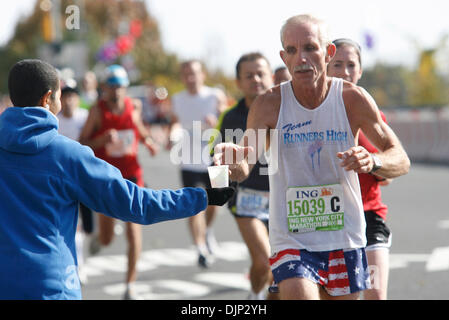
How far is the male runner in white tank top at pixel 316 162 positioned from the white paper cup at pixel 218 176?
0.36 meters

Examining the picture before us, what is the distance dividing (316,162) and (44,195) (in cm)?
159

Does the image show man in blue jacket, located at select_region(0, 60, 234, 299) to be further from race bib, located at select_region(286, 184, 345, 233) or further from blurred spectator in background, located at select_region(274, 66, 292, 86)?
blurred spectator in background, located at select_region(274, 66, 292, 86)

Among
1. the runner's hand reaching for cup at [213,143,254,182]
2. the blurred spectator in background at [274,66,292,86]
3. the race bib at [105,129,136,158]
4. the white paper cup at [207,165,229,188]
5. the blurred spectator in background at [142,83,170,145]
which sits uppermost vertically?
the blurred spectator in background at [142,83,170,145]

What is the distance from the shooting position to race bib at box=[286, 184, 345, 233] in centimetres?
422

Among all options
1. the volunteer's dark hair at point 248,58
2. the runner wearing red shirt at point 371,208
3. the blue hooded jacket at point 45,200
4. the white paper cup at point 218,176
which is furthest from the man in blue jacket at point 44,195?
the volunteer's dark hair at point 248,58

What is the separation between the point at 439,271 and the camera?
8242 millimetres

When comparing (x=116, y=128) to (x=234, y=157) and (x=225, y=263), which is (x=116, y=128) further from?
(x=234, y=157)

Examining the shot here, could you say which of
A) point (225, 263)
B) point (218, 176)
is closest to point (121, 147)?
point (225, 263)

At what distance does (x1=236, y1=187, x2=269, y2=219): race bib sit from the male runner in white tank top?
2207 mm

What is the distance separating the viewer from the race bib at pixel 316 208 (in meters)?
4.22

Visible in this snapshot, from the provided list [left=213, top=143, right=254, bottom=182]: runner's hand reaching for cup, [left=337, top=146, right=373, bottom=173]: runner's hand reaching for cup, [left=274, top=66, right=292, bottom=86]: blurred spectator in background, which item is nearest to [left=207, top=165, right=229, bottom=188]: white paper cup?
[left=213, top=143, right=254, bottom=182]: runner's hand reaching for cup
